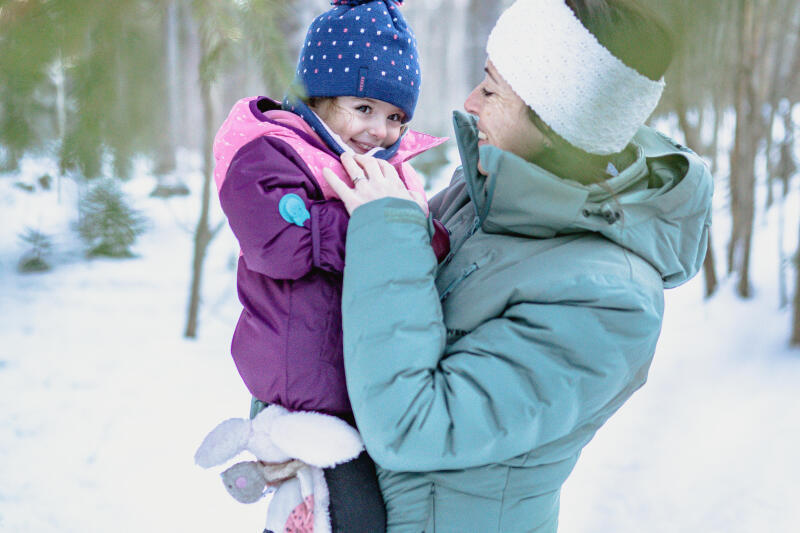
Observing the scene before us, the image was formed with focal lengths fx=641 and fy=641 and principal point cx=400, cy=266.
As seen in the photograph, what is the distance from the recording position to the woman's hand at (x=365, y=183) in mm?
1094

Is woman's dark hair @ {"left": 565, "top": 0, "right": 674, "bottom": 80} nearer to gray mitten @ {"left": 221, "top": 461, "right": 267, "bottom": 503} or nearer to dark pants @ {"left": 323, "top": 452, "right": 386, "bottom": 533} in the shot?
dark pants @ {"left": 323, "top": 452, "right": 386, "bottom": 533}

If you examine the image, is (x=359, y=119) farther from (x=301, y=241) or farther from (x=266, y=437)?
(x=266, y=437)

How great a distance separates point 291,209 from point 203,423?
8.60ft

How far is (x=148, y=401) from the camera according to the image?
11.6ft

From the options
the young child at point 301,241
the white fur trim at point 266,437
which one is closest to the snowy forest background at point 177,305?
the young child at point 301,241

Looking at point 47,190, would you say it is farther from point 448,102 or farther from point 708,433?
point 448,102

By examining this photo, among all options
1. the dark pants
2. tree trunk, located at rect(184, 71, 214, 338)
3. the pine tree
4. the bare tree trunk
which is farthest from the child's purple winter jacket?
the bare tree trunk

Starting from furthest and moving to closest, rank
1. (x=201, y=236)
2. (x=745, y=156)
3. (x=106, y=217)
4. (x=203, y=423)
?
(x=745, y=156) < (x=201, y=236) < (x=203, y=423) < (x=106, y=217)

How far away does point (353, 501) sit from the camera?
3.64 feet

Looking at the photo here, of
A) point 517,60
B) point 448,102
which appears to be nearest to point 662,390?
point 517,60

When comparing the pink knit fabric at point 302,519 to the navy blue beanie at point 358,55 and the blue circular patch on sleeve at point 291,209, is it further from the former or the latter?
the navy blue beanie at point 358,55

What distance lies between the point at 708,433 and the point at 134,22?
3.14 meters

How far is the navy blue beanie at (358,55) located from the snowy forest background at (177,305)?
19 centimetres

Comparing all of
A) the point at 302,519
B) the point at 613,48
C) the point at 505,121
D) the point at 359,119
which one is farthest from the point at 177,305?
the point at 613,48
